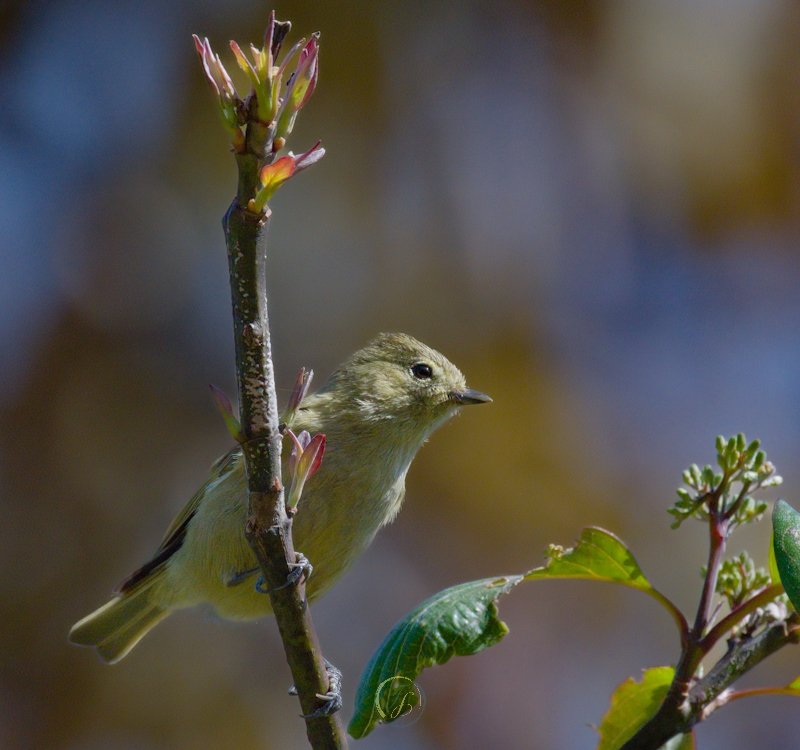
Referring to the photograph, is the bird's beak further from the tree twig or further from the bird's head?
the tree twig

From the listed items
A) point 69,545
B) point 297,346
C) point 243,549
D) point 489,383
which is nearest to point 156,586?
point 243,549

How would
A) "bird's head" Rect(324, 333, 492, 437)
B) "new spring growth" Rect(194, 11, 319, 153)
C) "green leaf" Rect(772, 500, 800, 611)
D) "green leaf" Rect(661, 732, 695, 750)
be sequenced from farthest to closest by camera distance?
"bird's head" Rect(324, 333, 492, 437), "green leaf" Rect(661, 732, 695, 750), "green leaf" Rect(772, 500, 800, 611), "new spring growth" Rect(194, 11, 319, 153)

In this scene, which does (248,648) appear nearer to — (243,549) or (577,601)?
(577,601)

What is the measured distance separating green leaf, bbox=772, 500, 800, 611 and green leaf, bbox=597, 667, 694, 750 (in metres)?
0.48

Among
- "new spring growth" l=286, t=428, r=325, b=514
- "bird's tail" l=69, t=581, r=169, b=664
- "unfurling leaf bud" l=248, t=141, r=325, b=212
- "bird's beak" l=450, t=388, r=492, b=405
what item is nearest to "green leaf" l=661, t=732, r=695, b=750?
"new spring growth" l=286, t=428, r=325, b=514

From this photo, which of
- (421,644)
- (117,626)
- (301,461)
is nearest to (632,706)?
(421,644)

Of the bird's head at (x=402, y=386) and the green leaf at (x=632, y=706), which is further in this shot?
the bird's head at (x=402, y=386)

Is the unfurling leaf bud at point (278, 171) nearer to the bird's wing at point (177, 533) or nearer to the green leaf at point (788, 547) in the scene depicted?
the green leaf at point (788, 547)

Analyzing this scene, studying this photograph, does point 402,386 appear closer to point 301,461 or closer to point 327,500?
point 327,500

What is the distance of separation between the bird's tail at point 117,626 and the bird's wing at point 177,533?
0.18 meters

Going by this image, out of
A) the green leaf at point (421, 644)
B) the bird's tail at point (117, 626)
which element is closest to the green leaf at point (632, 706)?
the green leaf at point (421, 644)

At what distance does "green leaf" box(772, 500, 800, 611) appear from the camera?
131 centimetres

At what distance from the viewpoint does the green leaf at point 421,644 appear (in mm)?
1597

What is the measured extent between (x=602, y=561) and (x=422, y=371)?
71.9 inches
